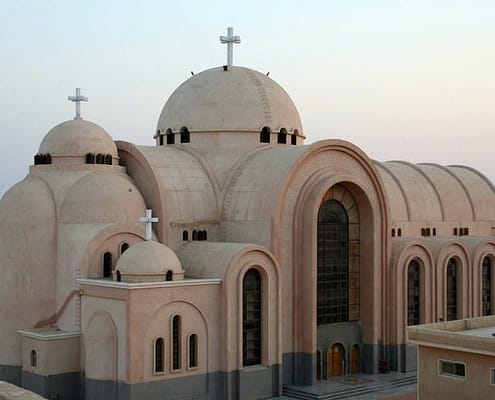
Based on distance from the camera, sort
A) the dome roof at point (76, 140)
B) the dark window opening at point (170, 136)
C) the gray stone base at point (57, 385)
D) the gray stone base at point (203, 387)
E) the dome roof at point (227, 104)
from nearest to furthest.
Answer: the gray stone base at point (203, 387)
the gray stone base at point (57, 385)
the dome roof at point (76, 140)
the dome roof at point (227, 104)
the dark window opening at point (170, 136)

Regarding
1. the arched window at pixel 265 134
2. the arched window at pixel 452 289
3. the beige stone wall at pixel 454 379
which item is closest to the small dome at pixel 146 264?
the beige stone wall at pixel 454 379

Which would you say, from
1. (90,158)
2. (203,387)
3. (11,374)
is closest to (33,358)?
Result: (11,374)

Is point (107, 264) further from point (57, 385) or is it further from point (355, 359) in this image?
point (355, 359)

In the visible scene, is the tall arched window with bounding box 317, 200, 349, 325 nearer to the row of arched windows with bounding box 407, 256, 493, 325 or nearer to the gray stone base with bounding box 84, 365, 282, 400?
the row of arched windows with bounding box 407, 256, 493, 325

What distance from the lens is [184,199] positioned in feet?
117

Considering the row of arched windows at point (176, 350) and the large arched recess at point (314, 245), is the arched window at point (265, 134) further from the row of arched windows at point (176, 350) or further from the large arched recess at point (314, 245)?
the row of arched windows at point (176, 350)

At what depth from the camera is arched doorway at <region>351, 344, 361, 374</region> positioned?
Result: 37625 millimetres

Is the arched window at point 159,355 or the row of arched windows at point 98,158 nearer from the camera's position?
the arched window at point 159,355

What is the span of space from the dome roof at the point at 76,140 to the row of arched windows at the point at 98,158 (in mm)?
137

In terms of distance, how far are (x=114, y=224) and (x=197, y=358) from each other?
6322 millimetres

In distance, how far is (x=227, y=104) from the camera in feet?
127

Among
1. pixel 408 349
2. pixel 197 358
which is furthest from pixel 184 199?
pixel 408 349

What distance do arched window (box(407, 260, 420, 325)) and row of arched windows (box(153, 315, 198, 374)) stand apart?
1288 centimetres

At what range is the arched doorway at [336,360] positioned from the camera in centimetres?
3675
